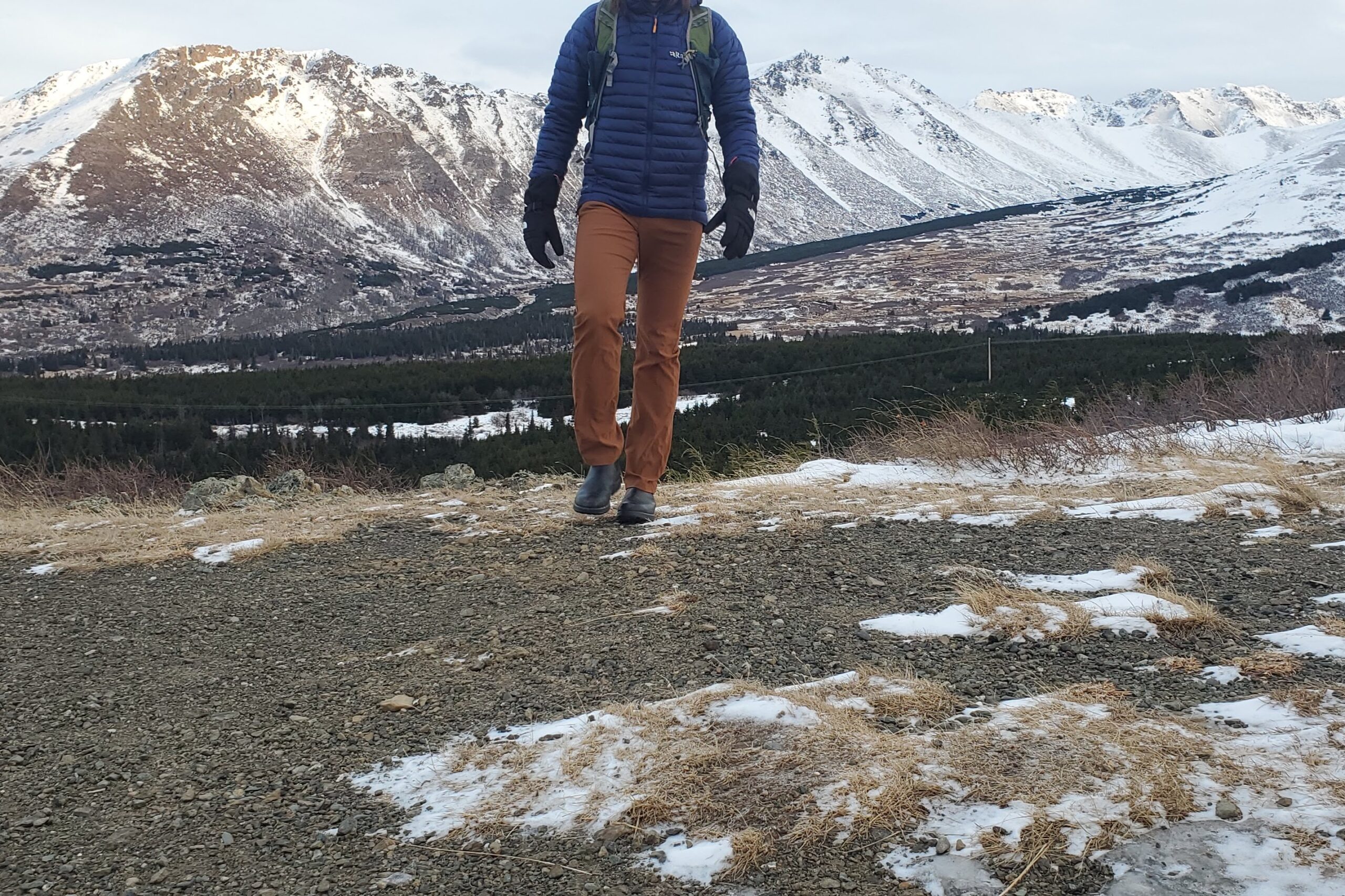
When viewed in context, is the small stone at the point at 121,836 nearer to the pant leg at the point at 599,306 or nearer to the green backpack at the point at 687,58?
the pant leg at the point at 599,306

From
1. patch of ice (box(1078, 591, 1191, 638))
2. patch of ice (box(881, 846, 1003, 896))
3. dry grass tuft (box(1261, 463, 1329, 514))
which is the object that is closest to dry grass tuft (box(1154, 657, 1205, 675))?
patch of ice (box(1078, 591, 1191, 638))

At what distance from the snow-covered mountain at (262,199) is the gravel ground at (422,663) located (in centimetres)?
9775

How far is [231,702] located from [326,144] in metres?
166

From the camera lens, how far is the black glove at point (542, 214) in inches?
176

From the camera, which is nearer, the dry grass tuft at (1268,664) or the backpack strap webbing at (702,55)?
the dry grass tuft at (1268,664)

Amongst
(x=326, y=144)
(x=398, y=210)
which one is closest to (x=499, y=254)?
(x=398, y=210)

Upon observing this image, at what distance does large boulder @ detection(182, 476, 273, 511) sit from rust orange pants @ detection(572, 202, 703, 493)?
12.6 feet

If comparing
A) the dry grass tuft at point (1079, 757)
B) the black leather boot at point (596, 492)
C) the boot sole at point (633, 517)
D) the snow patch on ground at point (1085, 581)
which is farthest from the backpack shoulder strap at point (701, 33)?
the dry grass tuft at point (1079, 757)

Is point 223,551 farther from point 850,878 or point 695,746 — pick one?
point 850,878

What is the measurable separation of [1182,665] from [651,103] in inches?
123

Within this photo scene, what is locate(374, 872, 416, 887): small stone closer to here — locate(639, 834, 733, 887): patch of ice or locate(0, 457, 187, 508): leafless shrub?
locate(639, 834, 733, 887): patch of ice

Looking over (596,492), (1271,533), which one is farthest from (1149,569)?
(596,492)

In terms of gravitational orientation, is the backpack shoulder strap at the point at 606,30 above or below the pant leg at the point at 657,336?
above

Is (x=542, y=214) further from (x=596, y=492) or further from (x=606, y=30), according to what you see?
(x=596, y=492)
